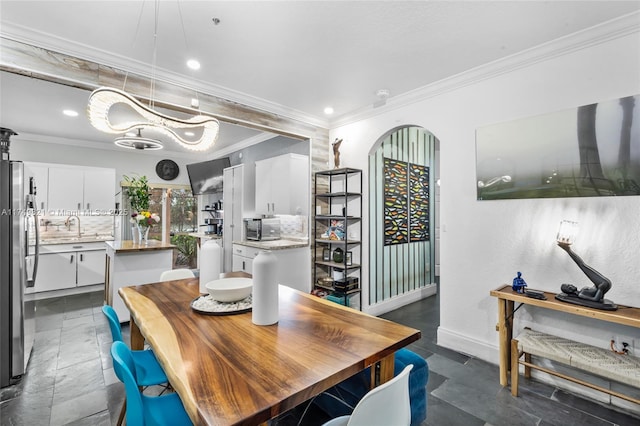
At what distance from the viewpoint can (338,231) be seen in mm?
3977

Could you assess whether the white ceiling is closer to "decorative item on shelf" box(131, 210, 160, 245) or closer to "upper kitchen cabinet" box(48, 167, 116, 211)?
"decorative item on shelf" box(131, 210, 160, 245)

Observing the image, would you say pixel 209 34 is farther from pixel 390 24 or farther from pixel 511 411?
pixel 511 411

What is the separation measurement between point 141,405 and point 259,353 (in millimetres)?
476

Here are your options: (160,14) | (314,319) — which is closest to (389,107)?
(160,14)

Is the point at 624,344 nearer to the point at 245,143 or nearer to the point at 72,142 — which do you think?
the point at 245,143

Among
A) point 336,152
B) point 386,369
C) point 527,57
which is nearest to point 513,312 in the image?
point 386,369

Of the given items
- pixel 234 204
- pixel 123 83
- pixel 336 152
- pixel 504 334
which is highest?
pixel 123 83

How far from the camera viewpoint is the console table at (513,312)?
73.9 inches

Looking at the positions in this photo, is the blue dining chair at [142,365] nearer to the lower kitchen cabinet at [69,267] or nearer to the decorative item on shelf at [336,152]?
the decorative item on shelf at [336,152]

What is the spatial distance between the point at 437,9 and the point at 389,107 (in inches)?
61.1

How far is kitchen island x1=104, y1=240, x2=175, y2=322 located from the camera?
11.6ft

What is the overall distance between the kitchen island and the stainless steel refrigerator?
1014mm

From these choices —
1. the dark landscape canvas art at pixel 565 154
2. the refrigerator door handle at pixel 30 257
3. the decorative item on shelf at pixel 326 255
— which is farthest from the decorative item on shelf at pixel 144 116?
the dark landscape canvas art at pixel 565 154

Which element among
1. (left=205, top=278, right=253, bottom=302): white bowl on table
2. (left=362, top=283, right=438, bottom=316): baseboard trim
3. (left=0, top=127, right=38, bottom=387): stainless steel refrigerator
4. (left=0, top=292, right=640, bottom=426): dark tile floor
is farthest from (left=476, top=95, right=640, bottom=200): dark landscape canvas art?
(left=0, top=127, right=38, bottom=387): stainless steel refrigerator
